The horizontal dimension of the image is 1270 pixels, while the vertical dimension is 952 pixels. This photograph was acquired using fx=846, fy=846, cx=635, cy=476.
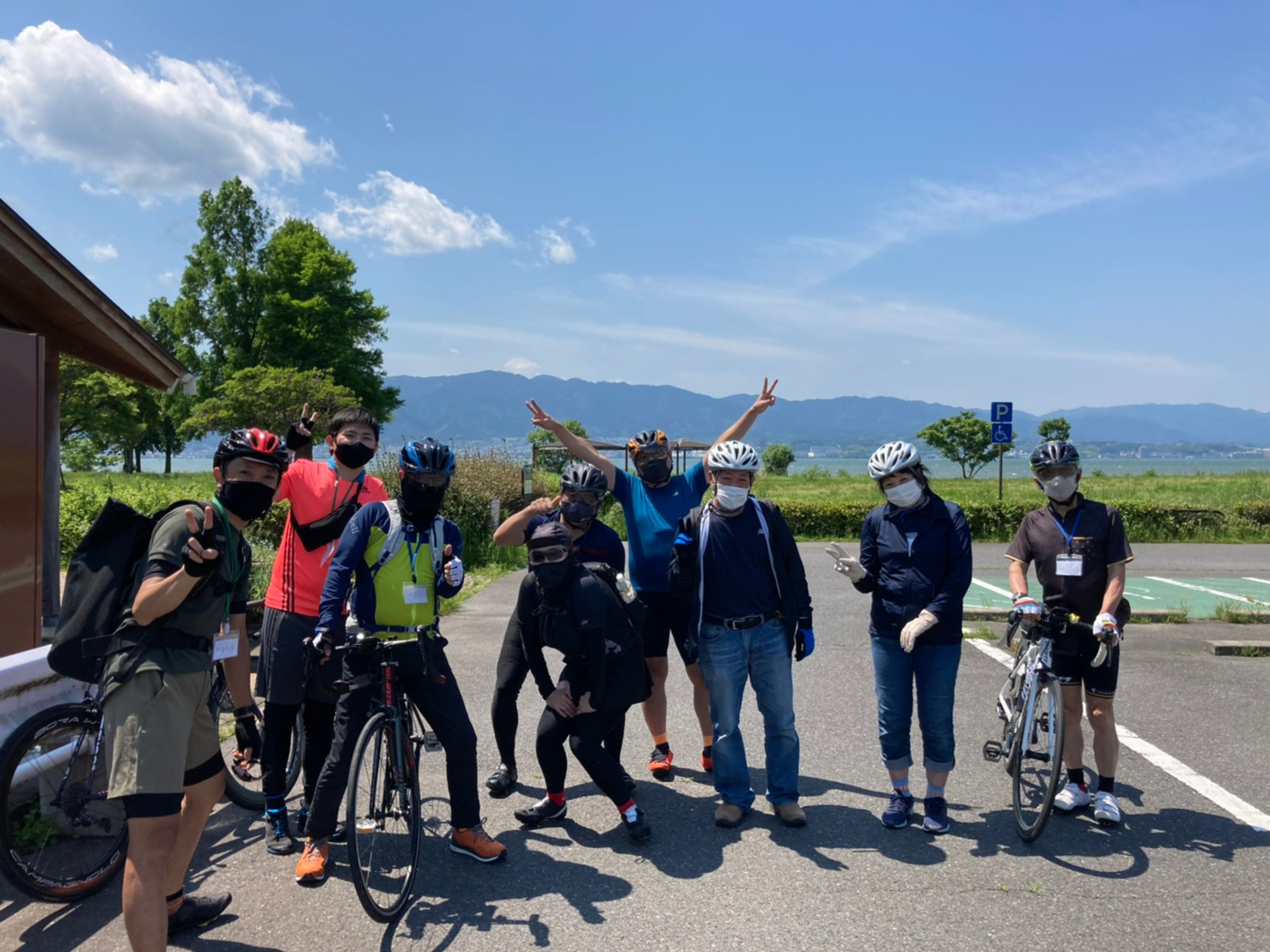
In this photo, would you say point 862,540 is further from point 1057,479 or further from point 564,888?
point 564,888

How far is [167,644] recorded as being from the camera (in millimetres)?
3109

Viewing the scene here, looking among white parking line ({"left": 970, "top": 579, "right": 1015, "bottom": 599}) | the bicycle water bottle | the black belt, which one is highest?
the bicycle water bottle

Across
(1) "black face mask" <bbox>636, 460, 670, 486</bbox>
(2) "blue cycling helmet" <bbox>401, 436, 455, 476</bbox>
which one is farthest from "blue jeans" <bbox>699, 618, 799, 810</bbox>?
(2) "blue cycling helmet" <bbox>401, 436, 455, 476</bbox>

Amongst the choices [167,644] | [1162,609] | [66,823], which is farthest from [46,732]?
[1162,609]

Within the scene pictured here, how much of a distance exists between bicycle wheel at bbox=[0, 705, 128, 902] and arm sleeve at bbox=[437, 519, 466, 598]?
166cm

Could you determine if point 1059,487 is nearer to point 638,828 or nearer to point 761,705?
point 761,705

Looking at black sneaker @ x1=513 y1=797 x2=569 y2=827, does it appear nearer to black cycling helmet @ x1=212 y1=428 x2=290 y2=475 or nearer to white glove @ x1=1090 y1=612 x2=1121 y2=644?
black cycling helmet @ x1=212 y1=428 x2=290 y2=475

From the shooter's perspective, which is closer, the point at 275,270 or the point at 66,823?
the point at 66,823

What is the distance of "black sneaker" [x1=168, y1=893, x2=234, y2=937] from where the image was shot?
11.6 feet

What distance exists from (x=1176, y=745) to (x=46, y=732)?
6806 mm

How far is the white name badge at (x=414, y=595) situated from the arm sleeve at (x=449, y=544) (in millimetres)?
91

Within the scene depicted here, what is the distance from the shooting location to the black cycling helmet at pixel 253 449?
11.0 feet

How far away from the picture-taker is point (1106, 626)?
446cm

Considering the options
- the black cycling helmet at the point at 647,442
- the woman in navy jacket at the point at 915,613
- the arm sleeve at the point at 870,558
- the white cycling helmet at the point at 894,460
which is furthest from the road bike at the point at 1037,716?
the black cycling helmet at the point at 647,442
